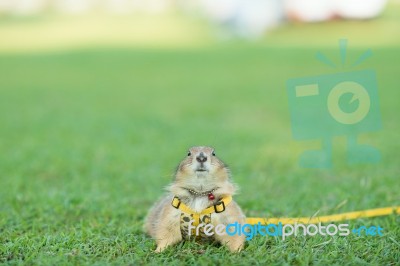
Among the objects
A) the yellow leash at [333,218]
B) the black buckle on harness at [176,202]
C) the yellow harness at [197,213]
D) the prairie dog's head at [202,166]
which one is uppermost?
the prairie dog's head at [202,166]

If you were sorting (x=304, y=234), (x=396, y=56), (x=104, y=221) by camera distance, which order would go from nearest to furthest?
1. (x=304, y=234)
2. (x=104, y=221)
3. (x=396, y=56)

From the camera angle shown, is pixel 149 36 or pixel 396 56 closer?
pixel 396 56

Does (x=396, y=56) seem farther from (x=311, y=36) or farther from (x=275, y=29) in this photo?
(x=275, y=29)

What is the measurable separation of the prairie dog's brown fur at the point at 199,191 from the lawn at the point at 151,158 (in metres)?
0.07

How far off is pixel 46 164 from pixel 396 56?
378 inches

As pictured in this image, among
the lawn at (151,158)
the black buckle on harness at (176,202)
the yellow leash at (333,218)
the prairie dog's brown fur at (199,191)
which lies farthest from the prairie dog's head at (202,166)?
the yellow leash at (333,218)

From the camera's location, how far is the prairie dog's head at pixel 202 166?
9.48 feet

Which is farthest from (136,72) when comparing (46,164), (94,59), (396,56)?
(46,164)

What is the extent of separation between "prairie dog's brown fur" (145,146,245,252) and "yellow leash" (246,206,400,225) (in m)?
0.39

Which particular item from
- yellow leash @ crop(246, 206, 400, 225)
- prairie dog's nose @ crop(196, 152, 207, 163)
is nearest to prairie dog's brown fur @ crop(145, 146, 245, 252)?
prairie dog's nose @ crop(196, 152, 207, 163)

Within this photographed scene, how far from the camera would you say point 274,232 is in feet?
11.1

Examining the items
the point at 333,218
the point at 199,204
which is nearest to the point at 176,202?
the point at 199,204

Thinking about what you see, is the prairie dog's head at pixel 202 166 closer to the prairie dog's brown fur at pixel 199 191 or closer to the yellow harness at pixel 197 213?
the prairie dog's brown fur at pixel 199 191

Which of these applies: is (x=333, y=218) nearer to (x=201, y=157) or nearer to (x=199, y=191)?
(x=199, y=191)
